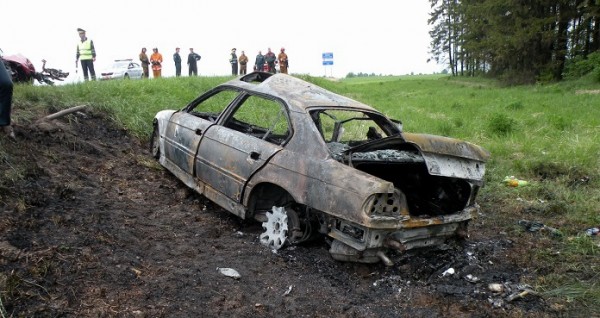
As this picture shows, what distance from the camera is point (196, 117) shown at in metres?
5.71

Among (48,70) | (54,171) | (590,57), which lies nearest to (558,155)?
(54,171)

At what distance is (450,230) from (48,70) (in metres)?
12.2

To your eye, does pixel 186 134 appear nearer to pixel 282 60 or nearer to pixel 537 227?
pixel 537 227

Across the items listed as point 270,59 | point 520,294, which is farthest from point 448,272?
point 270,59

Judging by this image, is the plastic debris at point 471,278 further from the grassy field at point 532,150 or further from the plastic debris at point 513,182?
the plastic debris at point 513,182

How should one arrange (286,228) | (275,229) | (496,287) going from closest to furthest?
(496,287) → (286,228) → (275,229)

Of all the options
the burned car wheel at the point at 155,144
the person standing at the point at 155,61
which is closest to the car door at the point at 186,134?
the burned car wheel at the point at 155,144

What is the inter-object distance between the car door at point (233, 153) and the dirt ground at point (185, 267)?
1.72 ft

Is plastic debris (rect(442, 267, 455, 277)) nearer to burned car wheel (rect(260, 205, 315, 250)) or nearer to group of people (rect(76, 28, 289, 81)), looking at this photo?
burned car wheel (rect(260, 205, 315, 250))

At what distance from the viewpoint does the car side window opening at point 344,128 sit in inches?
204

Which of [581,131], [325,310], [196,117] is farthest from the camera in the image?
[581,131]

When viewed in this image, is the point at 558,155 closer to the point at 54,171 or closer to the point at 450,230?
the point at 450,230

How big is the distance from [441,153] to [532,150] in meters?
4.54

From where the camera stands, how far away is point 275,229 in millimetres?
4543
